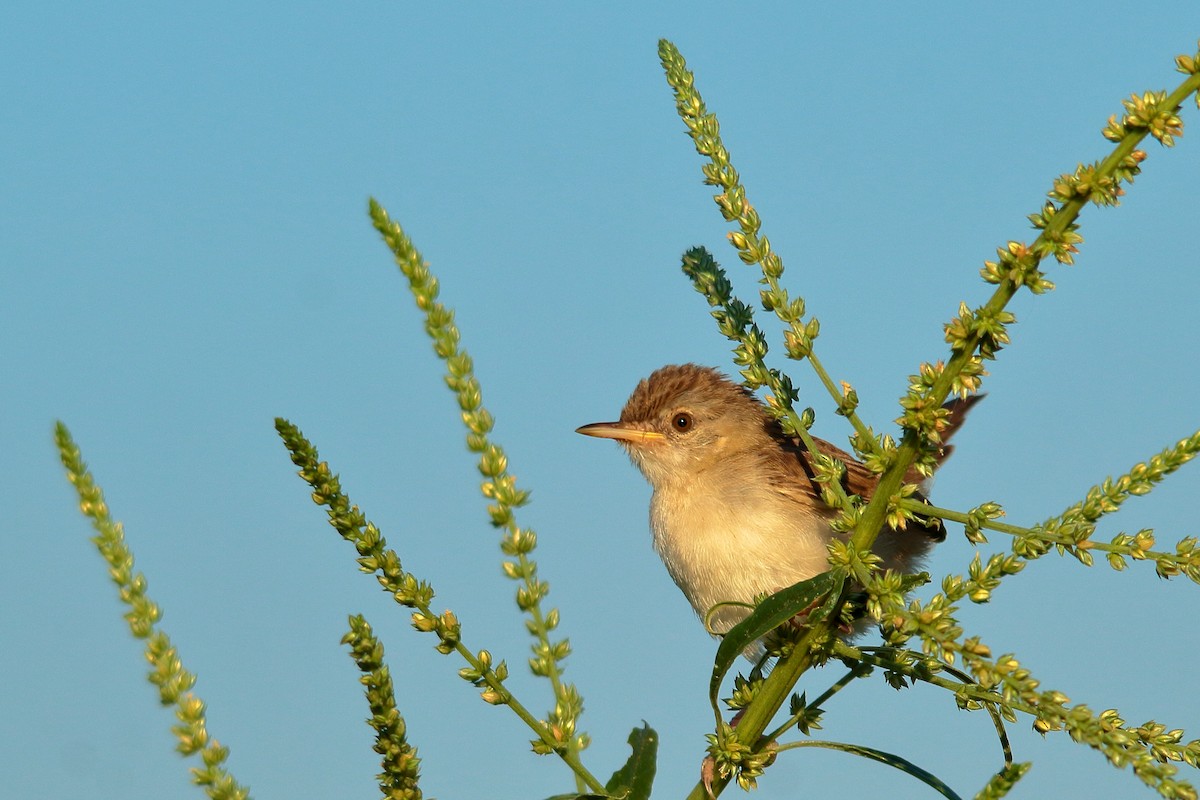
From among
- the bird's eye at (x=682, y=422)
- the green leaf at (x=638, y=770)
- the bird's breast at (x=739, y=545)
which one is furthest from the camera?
the bird's eye at (x=682, y=422)

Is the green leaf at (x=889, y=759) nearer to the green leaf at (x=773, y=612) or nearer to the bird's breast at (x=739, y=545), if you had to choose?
the green leaf at (x=773, y=612)

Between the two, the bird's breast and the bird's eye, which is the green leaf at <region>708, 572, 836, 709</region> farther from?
the bird's eye

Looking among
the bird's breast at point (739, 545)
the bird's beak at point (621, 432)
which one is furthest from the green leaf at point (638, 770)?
the bird's beak at point (621, 432)

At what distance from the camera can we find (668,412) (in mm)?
7766

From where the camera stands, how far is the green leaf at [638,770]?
2258 mm

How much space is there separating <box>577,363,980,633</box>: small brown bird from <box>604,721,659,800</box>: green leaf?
9.22ft

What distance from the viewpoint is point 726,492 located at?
6516 millimetres

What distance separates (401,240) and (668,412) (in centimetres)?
578

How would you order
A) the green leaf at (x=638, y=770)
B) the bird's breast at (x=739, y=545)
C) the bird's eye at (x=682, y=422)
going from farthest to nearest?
the bird's eye at (x=682, y=422) < the bird's breast at (x=739, y=545) < the green leaf at (x=638, y=770)

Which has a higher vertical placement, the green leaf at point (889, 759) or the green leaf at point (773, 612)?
the green leaf at point (773, 612)

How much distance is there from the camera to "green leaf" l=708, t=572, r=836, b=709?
93.1 inches

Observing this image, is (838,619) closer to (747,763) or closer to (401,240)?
(747,763)

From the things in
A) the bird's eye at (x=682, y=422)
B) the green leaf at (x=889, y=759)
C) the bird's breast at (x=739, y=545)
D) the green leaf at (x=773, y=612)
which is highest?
the bird's eye at (x=682, y=422)

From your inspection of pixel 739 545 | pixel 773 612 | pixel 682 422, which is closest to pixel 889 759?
pixel 773 612
